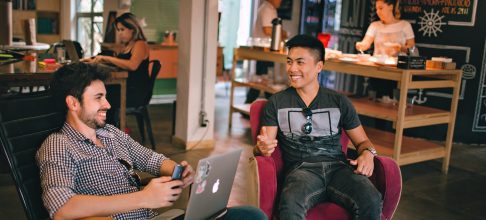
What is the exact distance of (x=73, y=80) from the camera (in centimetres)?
202

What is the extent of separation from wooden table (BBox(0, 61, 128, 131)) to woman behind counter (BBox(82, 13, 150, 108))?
256mm

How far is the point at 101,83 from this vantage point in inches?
81.7

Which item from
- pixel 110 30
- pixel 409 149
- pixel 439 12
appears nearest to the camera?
pixel 409 149

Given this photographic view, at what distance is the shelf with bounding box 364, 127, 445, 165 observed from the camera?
14.7ft

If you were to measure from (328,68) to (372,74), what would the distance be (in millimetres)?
543

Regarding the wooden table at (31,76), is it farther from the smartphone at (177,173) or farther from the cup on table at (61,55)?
the smartphone at (177,173)

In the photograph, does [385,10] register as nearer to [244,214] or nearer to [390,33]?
[390,33]

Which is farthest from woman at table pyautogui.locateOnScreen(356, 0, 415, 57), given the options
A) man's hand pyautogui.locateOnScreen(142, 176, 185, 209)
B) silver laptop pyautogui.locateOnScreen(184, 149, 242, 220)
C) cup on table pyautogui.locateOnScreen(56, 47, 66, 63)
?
man's hand pyautogui.locateOnScreen(142, 176, 185, 209)

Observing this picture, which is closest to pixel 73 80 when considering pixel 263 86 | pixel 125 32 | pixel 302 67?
pixel 302 67

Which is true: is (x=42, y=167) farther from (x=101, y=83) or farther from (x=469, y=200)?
(x=469, y=200)

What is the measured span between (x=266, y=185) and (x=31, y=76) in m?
2.12

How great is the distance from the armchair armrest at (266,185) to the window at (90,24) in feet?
20.3

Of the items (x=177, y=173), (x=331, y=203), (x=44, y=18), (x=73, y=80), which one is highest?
(x=44, y=18)

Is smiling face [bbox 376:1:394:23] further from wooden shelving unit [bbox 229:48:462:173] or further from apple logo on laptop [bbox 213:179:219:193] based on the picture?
apple logo on laptop [bbox 213:179:219:193]
